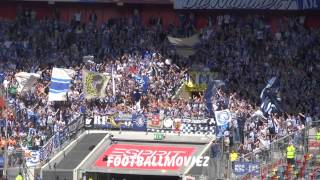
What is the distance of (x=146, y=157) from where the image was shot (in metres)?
41.1

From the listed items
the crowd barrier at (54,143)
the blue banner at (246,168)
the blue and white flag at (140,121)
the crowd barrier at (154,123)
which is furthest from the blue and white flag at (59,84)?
the blue banner at (246,168)

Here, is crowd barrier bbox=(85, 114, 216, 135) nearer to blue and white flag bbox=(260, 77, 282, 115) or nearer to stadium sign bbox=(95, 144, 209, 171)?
stadium sign bbox=(95, 144, 209, 171)

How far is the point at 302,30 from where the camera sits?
45844 millimetres

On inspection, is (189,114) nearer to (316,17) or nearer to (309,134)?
(309,134)

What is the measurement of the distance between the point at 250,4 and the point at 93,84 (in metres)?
8.19

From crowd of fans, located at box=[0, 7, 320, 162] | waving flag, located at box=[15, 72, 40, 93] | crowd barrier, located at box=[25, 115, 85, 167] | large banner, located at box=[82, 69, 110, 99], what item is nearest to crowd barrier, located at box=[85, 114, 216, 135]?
crowd of fans, located at box=[0, 7, 320, 162]

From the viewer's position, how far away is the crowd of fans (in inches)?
1629

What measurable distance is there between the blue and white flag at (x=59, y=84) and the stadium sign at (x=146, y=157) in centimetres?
360

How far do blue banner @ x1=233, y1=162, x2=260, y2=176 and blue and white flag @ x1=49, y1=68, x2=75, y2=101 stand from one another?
9587 mm

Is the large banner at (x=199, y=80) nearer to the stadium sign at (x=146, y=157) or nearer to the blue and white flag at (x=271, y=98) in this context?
the blue and white flag at (x=271, y=98)

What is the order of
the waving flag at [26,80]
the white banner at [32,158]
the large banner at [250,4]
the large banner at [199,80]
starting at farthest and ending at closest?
the large banner at [250,4], the waving flag at [26,80], the large banner at [199,80], the white banner at [32,158]

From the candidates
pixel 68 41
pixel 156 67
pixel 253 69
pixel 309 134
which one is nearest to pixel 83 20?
pixel 68 41

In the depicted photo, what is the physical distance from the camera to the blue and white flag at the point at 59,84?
43875 mm

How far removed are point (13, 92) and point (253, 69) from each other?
986cm
